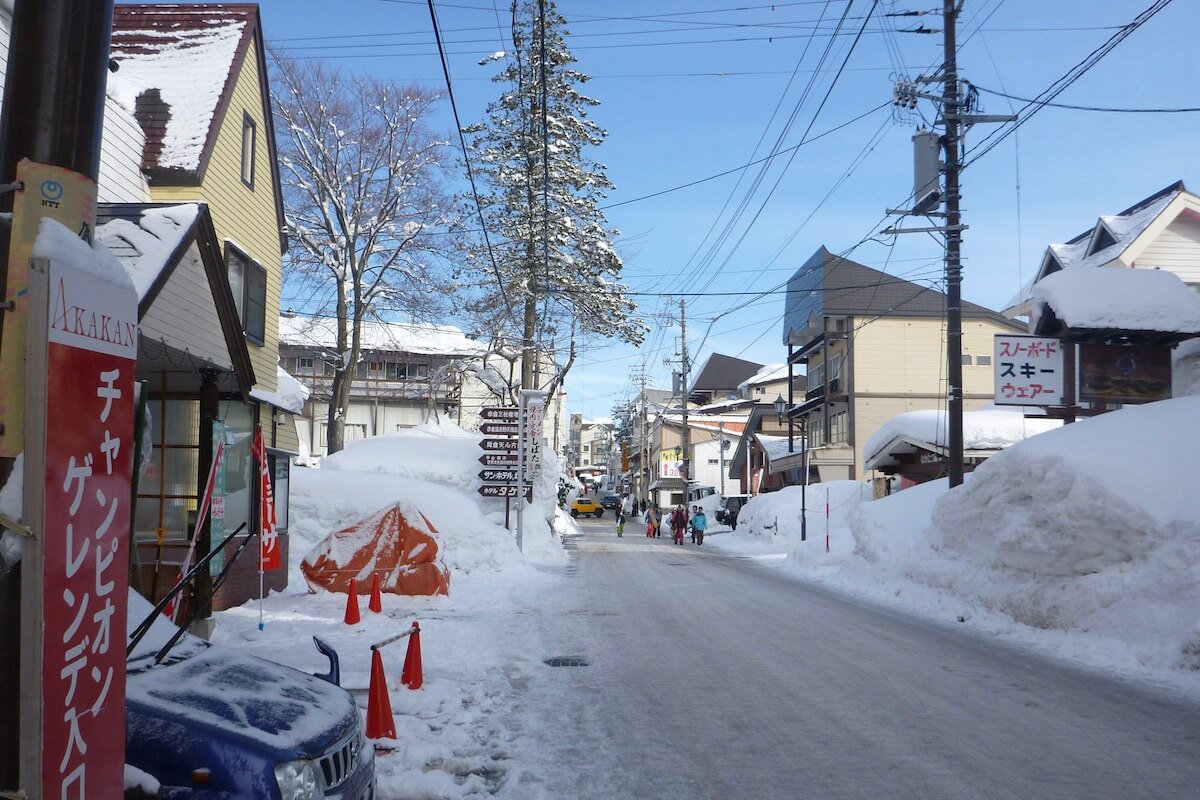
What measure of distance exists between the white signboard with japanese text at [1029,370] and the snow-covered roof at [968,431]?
10.0m

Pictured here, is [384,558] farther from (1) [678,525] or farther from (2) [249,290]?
(1) [678,525]

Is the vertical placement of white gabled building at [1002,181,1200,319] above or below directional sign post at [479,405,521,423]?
above

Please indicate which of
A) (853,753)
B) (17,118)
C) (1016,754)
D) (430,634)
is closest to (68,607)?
(17,118)

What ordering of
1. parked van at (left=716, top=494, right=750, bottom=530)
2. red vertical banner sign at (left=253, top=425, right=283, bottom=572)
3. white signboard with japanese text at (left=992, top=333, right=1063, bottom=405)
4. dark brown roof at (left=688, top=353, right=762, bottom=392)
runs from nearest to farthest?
red vertical banner sign at (left=253, top=425, right=283, bottom=572), white signboard with japanese text at (left=992, top=333, right=1063, bottom=405), parked van at (left=716, top=494, right=750, bottom=530), dark brown roof at (left=688, top=353, right=762, bottom=392)

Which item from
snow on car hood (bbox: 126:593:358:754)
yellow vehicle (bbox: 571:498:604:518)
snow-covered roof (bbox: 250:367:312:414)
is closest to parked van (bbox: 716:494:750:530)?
yellow vehicle (bbox: 571:498:604:518)

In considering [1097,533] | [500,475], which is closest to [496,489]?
[500,475]

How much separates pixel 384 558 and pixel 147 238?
8669 mm

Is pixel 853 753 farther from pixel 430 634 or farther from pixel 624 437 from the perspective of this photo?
pixel 624 437

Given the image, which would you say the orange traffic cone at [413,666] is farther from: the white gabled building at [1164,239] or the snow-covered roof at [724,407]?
the snow-covered roof at [724,407]

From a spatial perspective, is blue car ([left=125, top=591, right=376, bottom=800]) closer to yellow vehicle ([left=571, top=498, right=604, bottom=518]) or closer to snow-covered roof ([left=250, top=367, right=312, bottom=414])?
snow-covered roof ([left=250, top=367, right=312, bottom=414])

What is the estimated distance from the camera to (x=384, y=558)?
16203 millimetres

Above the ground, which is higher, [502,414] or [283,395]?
[502,414]

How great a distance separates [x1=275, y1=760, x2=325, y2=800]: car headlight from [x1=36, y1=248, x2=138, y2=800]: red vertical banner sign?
727 millimetres

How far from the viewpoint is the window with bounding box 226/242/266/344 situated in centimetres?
1723
